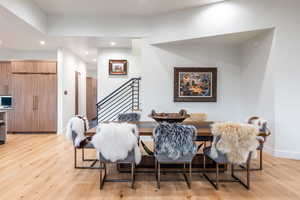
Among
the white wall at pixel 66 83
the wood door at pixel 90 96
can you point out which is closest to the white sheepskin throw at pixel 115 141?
the white wall at pixel 66 83

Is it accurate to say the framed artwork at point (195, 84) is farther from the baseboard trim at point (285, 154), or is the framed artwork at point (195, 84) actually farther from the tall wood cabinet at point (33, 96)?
the tall wood cabinet at point (33, 96)

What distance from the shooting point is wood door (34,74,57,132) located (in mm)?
6250

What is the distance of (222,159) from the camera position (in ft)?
8.48

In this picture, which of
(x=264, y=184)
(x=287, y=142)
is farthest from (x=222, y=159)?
(x=287, y=142)

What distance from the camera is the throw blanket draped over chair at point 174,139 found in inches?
98.1

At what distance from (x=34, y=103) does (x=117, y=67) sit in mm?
2862

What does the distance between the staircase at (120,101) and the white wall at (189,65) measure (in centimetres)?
132

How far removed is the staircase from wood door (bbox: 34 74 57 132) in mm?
1400

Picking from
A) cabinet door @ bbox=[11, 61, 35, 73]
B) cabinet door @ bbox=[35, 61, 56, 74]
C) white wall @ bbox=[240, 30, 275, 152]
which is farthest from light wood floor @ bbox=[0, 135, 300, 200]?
cabinet door @ bbox=[11, 61, 35, 73]

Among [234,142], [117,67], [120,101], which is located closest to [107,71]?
[117,67]

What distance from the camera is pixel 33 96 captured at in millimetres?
6238

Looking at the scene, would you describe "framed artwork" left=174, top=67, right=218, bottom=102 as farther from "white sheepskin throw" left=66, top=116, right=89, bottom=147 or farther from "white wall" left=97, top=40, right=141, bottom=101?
"white sheepskin throw" left=66, top=116, right=89, bottom=147

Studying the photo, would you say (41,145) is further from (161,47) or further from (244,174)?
(244,174)

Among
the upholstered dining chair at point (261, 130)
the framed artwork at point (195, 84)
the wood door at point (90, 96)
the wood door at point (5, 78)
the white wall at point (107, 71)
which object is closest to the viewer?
the upholstered dining chair at point (261, 130)
